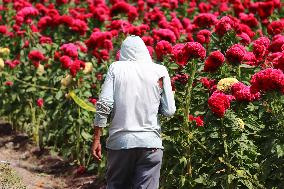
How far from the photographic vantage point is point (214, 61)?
595 cm

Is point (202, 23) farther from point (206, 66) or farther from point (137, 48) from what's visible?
point (137, 48)

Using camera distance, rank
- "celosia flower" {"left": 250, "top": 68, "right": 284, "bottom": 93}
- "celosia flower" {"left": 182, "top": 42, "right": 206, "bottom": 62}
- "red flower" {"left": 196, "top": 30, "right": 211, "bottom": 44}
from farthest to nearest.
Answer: "red flower" {"left": 196, "top": 30, "right": 211, "bottom": 44} < "celosia flower" {"left": 182, "top": 42, "right": 206, "bottom": 62} < "celosia flower" {"left": 250, "top": 68, "right": 284, "bottom": 93}

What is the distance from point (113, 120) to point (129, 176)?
18.1 inches

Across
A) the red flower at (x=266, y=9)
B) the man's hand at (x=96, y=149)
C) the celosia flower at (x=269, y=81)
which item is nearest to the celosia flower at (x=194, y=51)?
the celosia flower at (x=269, y=81)

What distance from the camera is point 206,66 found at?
6.00 meters

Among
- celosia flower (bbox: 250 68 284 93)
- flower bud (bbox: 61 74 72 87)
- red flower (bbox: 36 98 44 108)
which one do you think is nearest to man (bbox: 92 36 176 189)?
celosia flower (bbox: 250 68 284 93)

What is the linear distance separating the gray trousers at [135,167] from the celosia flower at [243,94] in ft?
2.74

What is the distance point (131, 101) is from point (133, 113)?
91 mm

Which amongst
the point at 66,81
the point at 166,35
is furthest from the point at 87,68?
the point at 166,35

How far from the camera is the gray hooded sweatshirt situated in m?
4.96

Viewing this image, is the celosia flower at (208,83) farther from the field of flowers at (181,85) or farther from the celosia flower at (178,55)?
the celosia flower at (178,55)

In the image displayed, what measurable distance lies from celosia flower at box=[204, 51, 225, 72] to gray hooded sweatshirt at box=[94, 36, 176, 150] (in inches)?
38.5

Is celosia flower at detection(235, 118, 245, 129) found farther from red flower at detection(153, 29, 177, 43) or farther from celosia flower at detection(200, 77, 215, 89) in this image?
red flower at detection(153, 29, 177, 43)

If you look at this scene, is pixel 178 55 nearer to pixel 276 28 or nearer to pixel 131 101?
pixel 131 101
